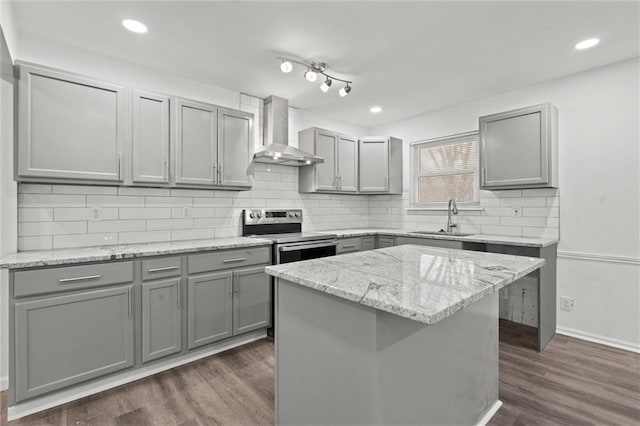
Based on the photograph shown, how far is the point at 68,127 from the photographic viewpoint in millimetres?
2250

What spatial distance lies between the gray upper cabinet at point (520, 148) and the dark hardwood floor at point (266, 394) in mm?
1591

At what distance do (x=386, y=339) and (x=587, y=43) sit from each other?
293 cm

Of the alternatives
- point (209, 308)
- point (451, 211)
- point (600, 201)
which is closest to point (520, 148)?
point (600, 201)

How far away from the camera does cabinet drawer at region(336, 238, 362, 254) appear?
143 inches

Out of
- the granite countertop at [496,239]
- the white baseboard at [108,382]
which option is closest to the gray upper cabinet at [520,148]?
the granite countertop at [496,239]

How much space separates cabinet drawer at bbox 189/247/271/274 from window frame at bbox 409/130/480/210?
243 centimetres

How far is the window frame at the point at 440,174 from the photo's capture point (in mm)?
3822

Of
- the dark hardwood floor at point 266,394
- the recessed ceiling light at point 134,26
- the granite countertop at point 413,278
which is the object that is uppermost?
the recessed ceiling light at point 134,26

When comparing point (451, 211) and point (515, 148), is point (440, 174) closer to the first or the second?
point (451, 211)

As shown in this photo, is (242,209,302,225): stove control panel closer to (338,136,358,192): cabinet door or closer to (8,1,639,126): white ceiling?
(338,136,358,192): cabinet door

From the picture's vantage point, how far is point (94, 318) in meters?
2.10

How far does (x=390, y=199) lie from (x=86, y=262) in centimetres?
379

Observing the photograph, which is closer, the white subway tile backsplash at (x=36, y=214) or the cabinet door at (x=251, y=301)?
the white subway tile backsplash at (x=36, y=214)

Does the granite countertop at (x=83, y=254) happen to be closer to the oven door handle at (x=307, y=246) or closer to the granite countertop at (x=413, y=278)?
the oven door handle at (x=307, y=246)
